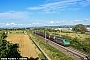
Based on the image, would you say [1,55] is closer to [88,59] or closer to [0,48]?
[0,48]

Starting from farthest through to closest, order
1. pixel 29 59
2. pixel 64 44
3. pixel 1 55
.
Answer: pixel 64 44 → pixel 29 59 → pixel 1 55

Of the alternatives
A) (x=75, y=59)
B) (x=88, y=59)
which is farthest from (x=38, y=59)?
(x=88, y=59)

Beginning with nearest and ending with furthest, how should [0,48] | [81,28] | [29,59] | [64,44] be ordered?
[0,48], [29,59], [64,44], [81,28]

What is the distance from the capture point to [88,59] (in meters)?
24.1

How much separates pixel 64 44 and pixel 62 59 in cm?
1719

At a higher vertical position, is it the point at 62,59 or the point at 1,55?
the point at 1,55

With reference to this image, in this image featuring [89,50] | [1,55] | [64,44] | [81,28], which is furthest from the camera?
[81,28]

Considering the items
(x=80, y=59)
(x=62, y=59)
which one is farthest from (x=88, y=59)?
(x=62, y=59)

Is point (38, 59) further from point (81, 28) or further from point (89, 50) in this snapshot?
point (81, 28)

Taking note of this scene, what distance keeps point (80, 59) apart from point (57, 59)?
11.5 ft

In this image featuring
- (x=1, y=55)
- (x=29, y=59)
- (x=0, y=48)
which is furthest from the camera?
(x=29, y=59)

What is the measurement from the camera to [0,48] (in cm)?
1989

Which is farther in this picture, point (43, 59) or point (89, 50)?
point (89, 50)

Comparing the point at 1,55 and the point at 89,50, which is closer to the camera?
the point at 1,55
